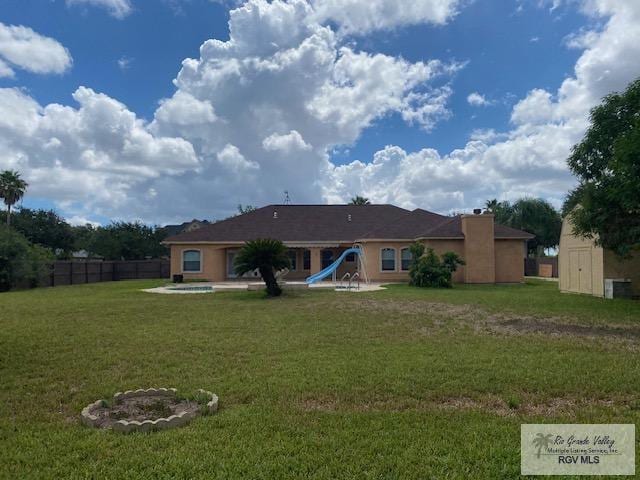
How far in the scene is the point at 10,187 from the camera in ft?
145

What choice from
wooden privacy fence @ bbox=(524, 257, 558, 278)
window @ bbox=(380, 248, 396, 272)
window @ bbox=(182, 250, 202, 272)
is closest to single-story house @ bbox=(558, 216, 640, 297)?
window @ bbox=(380, 248, 396, 272)

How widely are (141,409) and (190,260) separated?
26.5m

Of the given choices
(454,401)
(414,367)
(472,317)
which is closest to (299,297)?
(472,317)

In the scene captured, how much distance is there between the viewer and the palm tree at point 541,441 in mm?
4105

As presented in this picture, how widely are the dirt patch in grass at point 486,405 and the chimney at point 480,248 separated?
70.7 ft

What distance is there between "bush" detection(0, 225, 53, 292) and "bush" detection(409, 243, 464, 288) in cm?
2133

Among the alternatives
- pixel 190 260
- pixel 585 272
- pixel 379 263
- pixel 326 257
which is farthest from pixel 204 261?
pixel 585 272

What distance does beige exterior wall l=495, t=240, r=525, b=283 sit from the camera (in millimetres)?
27297

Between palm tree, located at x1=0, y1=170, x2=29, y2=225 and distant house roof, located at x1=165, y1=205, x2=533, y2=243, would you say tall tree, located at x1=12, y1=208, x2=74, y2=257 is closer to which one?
palm tree, located at x1=0, y1=170, x2=29, y2=225

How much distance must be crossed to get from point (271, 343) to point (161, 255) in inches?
1826

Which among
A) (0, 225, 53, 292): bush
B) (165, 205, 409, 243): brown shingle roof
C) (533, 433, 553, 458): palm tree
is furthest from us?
(165, 205, 409, 243): brown shingle roof

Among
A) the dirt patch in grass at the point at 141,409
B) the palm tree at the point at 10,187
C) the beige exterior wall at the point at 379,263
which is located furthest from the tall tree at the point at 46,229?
the dirt patch in grass at the point at 141,409

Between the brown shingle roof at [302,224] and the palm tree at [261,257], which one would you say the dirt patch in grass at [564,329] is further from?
the brown shingle roof at [302,224]

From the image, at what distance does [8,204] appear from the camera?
44.7m
